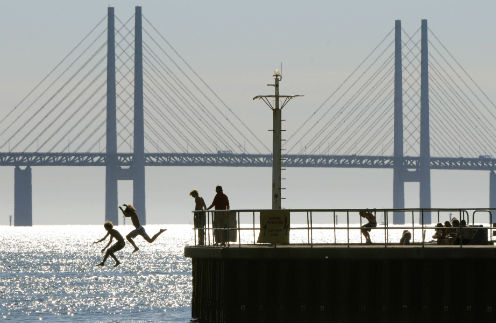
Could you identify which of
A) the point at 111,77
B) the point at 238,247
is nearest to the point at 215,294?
the point at 238,247

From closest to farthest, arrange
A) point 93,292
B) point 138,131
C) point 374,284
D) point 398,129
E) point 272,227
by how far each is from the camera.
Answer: point 374,284 < point 272,227 < point 93,292 < point 138,131 < point 398,129

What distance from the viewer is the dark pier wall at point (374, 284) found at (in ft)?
106

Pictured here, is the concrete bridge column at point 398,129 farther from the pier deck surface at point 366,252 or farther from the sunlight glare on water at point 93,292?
the pier deck surface at point 366,252

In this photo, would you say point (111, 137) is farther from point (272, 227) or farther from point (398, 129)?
point (272, 227)

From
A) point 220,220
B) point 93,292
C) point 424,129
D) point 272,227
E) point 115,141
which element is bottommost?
point 93,292

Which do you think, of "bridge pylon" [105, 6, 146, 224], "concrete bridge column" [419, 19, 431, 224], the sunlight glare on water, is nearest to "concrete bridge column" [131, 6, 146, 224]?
"bridge pylon" [105, 6, 146, 224]

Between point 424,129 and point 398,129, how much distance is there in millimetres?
4172

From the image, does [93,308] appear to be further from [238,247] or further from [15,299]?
[238,247]

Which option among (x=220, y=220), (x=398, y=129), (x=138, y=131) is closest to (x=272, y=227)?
(x=220, y=220)

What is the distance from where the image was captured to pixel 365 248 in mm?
32156

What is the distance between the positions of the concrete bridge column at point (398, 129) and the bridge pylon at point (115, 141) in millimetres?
30996

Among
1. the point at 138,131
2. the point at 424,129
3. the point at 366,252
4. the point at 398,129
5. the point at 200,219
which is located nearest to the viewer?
the point at 366,252

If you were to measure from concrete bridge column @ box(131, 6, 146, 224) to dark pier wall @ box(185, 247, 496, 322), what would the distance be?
5214 inches

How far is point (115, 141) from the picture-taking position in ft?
551
